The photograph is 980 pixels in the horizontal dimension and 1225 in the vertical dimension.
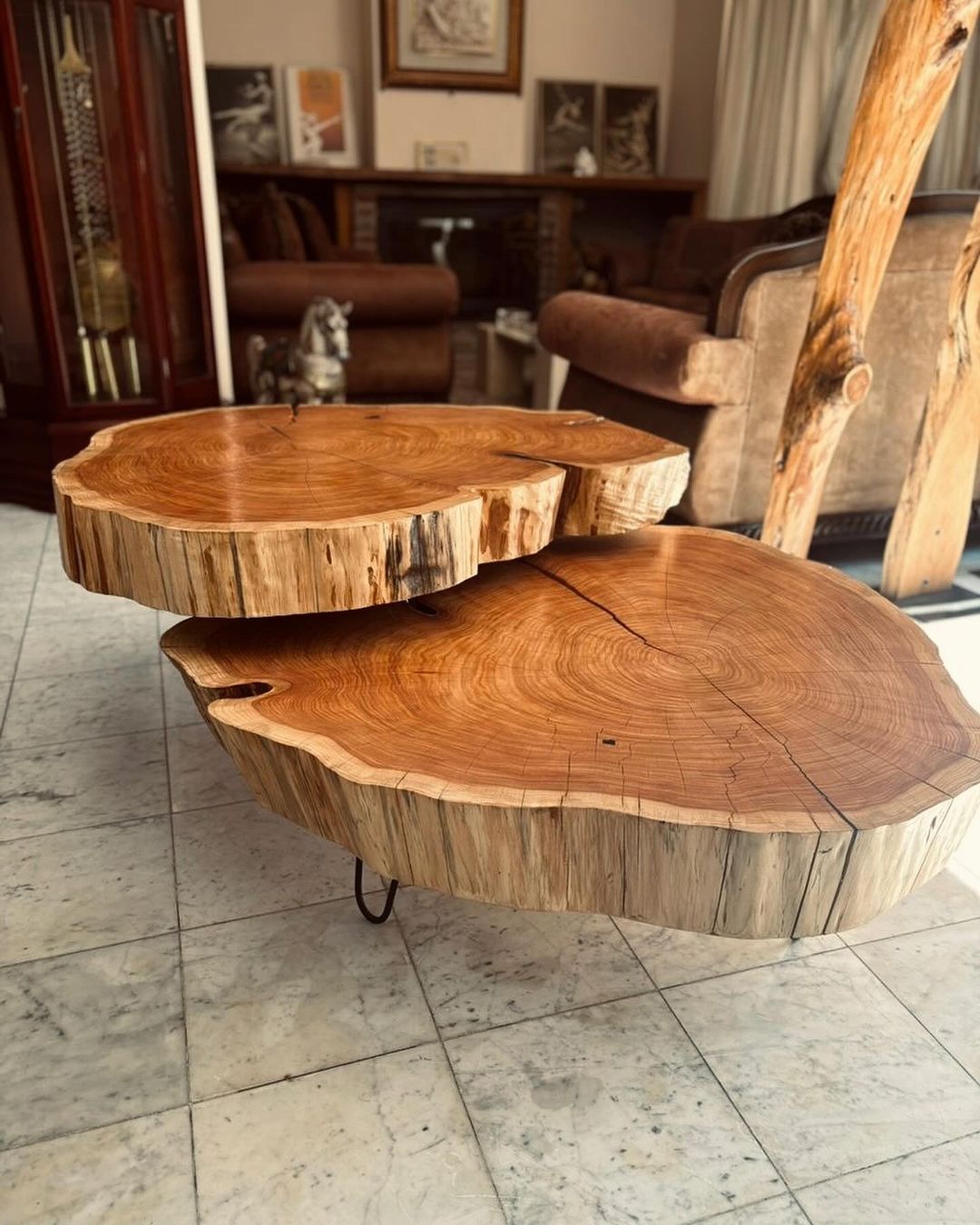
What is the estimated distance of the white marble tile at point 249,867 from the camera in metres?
1.30

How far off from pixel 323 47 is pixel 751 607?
19.5ft

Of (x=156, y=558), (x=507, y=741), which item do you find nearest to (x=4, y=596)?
(x=156, y=558)

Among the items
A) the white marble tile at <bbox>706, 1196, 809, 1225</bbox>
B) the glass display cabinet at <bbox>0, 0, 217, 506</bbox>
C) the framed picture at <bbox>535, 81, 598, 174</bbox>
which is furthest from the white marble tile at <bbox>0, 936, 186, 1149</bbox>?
the framed picture at <bbox>535, 81, 598, 174</bbox>

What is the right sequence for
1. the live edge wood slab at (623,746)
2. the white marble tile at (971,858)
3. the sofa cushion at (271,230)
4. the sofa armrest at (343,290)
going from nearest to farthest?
the live edge wood slab at (623,746) → the white marble tile at (971,858) → the sofa armrest at (343,290) → the sofa cushion at (271,230)

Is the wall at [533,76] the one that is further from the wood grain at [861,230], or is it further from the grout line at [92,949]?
the grout line at [92,949]

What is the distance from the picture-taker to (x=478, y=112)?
20.1 feet

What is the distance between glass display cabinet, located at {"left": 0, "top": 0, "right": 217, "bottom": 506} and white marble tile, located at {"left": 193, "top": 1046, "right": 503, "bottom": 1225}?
101 inches

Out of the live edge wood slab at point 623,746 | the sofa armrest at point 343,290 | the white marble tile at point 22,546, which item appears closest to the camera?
the live edge wood slab at point 623,746

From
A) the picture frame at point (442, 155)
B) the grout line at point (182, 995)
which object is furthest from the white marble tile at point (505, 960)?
the picture frame at point (442, 155)

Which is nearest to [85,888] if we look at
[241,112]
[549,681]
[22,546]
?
[549,681]

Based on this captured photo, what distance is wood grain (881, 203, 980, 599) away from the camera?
2.12 metres

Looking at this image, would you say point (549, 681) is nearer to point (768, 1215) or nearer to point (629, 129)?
point (768, 1215)

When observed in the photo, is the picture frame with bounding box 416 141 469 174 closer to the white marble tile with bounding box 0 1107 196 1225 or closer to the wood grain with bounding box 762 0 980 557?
the wood grain with bounding box 762 0 980 557

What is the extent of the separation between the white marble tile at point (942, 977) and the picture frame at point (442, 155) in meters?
5.75
